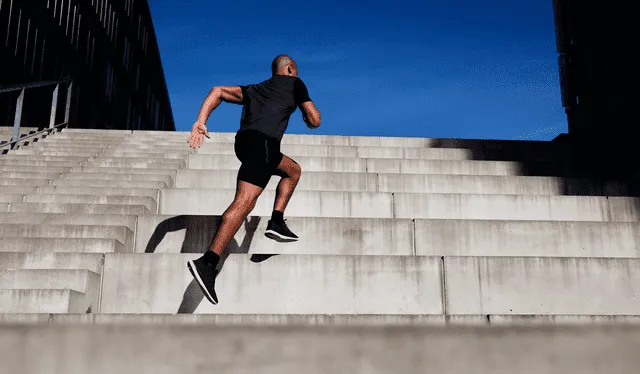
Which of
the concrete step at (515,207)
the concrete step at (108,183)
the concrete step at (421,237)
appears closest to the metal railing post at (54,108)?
the concrete step at (108,183)

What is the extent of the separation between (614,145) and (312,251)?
7.33 metres

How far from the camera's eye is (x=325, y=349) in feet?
11.5

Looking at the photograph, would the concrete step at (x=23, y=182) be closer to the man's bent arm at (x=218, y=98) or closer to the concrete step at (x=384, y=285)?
the concrete step at (x=384, y=285)

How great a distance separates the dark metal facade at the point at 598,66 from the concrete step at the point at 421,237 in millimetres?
5691

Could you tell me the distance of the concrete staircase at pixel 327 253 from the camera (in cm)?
415

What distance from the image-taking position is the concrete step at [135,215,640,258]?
5.55 m

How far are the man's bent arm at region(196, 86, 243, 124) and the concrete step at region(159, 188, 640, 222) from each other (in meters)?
2.36

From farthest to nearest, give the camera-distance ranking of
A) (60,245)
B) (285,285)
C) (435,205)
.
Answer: (435,205) → (60,245) → (285,285)

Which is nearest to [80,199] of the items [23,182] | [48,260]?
A: [23,182]

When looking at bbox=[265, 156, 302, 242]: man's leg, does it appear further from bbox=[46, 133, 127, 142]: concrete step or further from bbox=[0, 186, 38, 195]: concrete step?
bbox=[46, 133, 127, 142]: concrete step

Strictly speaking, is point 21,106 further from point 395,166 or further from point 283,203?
point 283,203

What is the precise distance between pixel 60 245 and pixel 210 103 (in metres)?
2.02

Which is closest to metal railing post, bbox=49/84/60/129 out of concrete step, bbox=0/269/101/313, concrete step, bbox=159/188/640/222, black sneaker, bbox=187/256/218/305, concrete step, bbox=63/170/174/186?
concrete step, bbox=63/170/174/186

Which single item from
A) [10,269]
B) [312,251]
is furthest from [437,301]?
[10,269]
